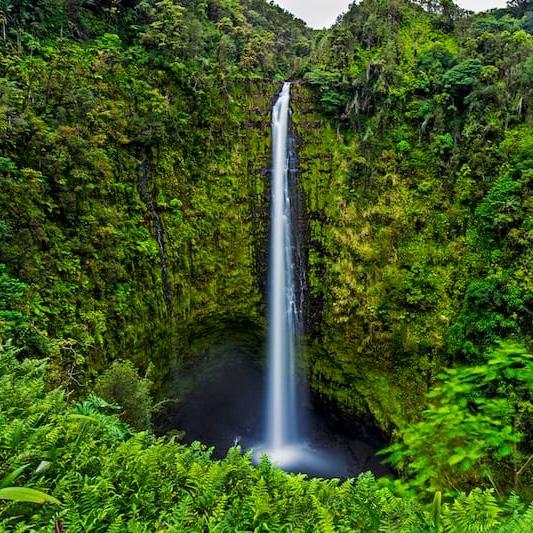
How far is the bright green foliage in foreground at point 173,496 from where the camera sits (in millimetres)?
2121

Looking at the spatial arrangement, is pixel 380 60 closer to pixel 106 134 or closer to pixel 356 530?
pixel 106 134

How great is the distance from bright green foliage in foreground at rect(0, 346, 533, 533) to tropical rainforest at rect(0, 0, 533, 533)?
70.9 inches

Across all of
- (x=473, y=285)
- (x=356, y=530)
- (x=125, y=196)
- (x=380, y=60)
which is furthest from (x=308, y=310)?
(x=356, y=530)

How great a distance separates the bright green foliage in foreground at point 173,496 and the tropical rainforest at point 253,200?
1.80 m

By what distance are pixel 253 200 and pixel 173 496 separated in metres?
13.5

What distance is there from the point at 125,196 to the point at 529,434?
1223 cm

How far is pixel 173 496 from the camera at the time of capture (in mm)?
2547

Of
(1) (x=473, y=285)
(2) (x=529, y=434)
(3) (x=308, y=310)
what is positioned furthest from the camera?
(3) (x=308, y=310)

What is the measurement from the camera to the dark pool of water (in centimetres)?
1270

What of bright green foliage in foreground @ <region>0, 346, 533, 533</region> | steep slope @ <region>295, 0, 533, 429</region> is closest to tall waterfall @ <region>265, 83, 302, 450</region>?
steep slope @ <region>295, 0, 533, 429</region>

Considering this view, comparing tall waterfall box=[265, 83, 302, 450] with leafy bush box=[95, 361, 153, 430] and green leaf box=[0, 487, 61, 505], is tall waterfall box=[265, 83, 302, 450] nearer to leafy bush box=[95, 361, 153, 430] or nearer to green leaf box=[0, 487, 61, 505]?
leafy bush box=[95, 361, 153, 430]

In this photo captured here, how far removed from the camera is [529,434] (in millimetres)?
8500

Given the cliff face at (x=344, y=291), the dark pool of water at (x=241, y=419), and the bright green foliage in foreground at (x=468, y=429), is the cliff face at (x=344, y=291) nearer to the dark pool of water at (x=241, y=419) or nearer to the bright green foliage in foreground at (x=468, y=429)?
the dark pool of water at (x=241, y=419)

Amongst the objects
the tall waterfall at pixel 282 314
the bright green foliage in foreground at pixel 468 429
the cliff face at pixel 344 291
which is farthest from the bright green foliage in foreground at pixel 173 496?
the tall waterfall at pixel 282 314
